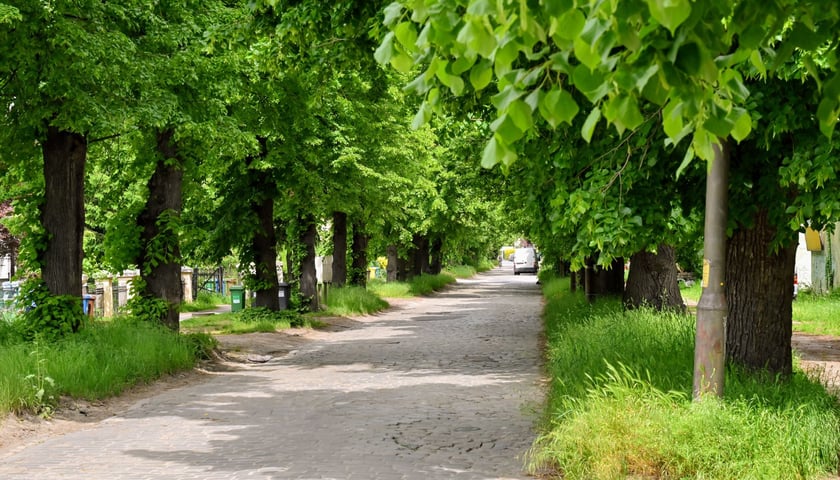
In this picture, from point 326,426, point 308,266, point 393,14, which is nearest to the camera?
point 393,14

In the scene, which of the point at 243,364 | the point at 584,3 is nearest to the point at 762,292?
the point at 584,3

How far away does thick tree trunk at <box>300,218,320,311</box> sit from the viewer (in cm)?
2900

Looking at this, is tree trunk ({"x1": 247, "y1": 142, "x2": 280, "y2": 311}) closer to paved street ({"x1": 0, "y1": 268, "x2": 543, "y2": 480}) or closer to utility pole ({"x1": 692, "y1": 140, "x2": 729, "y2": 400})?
paved street ({"x1": 0, "y1": 268, "x2": 543, "y2": 480})

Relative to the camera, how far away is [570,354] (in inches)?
466

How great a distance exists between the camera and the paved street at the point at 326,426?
849 cm

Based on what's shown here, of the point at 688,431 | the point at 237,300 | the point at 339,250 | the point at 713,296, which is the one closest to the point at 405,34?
the point at 688,431

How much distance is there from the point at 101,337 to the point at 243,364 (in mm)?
3769

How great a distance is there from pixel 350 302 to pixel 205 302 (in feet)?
36.4

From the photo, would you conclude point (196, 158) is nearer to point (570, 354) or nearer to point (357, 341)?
point (357, 341)

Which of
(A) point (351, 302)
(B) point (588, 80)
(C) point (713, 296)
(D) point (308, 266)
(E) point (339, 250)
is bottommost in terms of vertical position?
(A) point (351, 302)

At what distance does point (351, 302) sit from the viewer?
104ft

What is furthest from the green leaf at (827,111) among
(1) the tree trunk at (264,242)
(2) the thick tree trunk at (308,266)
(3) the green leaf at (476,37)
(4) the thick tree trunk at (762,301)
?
(2) the thick tree trunk at (308,266)

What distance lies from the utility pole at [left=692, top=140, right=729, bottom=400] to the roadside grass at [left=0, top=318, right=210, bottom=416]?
7372mm

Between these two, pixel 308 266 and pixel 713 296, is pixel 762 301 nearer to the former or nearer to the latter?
pixel 713 296
